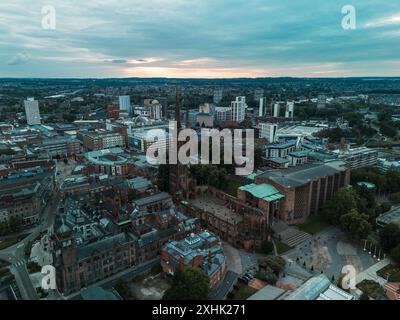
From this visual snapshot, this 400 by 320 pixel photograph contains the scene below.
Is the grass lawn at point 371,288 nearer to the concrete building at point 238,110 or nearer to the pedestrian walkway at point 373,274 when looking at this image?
the pedestrian walkway at point 373,274

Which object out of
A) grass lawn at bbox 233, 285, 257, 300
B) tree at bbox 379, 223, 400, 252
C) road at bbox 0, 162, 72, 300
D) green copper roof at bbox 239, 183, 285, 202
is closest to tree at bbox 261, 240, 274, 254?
green copper roof at bbox 239, 183, 285, 202

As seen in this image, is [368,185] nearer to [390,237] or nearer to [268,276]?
[390,237]

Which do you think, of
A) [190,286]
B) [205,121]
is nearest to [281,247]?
[190,286]

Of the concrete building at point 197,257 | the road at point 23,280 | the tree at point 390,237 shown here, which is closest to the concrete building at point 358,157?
the tree at point 390,237

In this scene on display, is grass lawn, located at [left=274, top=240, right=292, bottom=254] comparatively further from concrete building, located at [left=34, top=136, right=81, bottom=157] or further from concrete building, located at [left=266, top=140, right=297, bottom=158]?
concrete building, located at [left=34, top=136, right=81, bottom=157]

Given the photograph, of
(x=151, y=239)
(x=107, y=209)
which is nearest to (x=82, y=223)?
(x=107, y=209)
